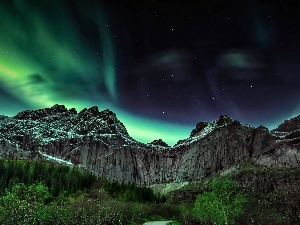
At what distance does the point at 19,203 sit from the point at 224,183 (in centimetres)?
5142

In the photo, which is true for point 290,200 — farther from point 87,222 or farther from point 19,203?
point 87,222

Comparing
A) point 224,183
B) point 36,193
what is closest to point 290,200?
point 224,183

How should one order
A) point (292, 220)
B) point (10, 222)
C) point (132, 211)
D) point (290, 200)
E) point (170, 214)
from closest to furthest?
1. point (290, 200)
2. point (292, 220)
3. point (10, 222)
4. point (132, 211)
5. point (170, 214)

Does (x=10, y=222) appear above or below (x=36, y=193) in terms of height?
below

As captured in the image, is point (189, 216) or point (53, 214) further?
point (189, 216)

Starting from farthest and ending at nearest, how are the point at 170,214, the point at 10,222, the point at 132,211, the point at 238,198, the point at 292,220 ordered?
the point at 170,214
the point at 132,211
the point at 238,198
the point at 10,222
the point at 292,220

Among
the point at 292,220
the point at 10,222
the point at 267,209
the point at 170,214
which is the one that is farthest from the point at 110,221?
the point at 267,209

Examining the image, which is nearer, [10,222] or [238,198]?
[10,222]

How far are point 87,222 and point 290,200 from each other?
59.9m

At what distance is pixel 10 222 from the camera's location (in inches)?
2509

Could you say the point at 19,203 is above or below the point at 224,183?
below

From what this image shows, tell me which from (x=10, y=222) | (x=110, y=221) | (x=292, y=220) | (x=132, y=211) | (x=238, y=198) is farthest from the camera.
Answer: (x=132, y=211)

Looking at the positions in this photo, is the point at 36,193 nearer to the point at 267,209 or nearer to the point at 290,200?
the point at 290,200

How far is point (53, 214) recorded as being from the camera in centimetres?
9350
